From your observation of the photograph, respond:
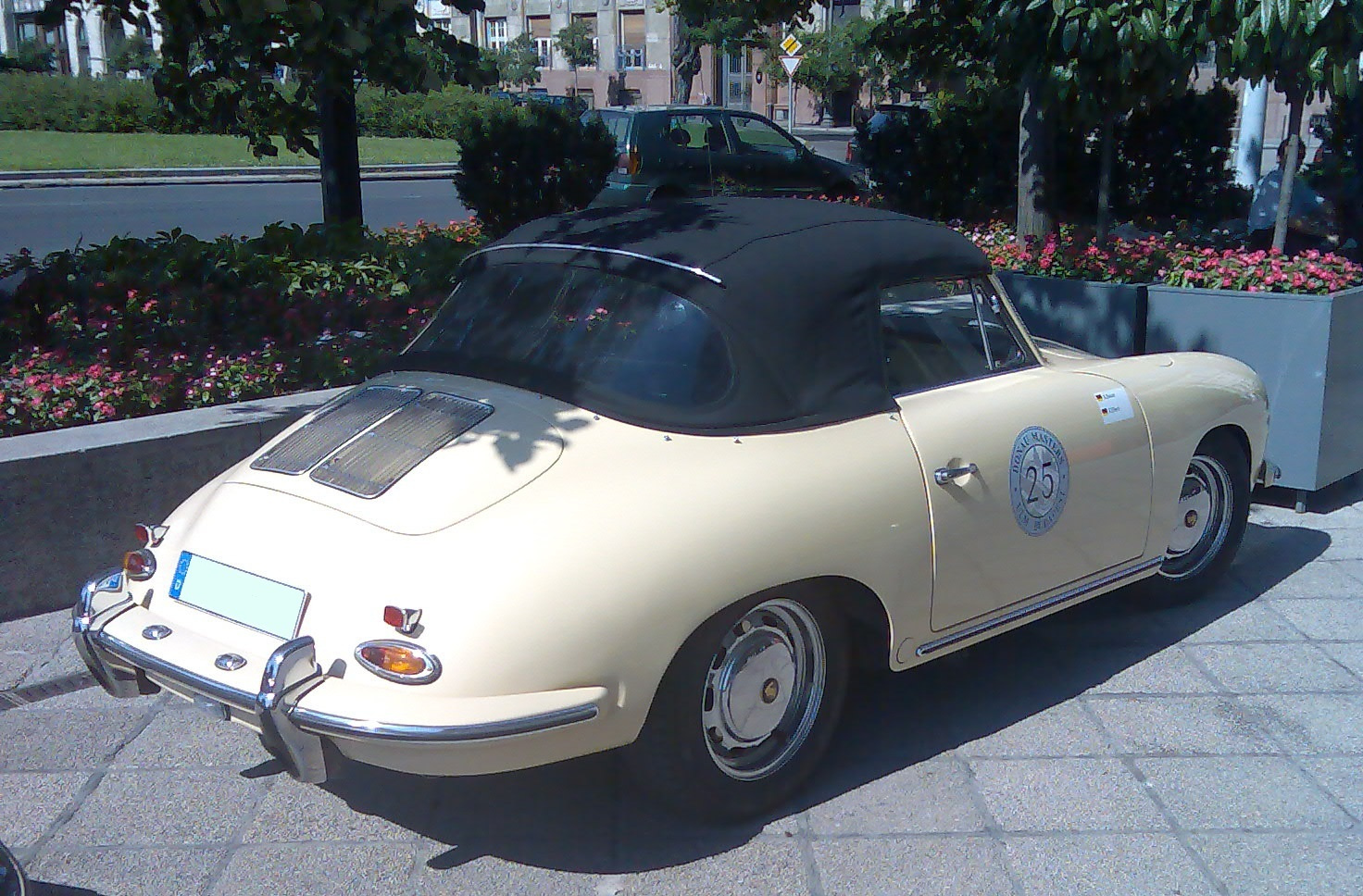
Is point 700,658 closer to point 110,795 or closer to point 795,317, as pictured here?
point 795,317

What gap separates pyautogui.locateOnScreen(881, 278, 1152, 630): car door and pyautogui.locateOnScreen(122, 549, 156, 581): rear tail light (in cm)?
214

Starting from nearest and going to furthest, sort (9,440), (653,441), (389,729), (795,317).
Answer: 1. (389,729)
2. (653,441)
3. (795,317)
4. (9,440)

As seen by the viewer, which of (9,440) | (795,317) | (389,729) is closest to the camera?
(389,729)

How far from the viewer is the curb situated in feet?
81.2

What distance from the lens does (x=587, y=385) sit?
358 cm

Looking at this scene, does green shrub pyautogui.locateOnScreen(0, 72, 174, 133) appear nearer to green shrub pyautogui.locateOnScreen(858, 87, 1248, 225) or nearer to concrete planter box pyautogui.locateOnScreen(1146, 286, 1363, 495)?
green shrub pyautogui.locateOnScreen(858, 87, 1248, 225)

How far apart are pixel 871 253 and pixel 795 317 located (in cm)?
42

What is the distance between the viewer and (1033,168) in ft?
29.7

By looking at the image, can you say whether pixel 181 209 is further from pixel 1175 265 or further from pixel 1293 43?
pixel 1293 43

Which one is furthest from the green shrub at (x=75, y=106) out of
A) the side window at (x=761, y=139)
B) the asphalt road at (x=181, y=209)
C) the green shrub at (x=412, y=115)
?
the side window at (x=761, y=139)

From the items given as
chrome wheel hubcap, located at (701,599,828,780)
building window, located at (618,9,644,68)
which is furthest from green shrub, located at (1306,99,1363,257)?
building window, located at (618,9,644,68)

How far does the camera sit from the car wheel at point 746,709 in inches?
128

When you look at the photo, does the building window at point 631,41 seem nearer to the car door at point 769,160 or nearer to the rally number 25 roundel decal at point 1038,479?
the car door at point 769,160

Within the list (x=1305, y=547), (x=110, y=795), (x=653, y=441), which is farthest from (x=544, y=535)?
(x=1305, y=547)
